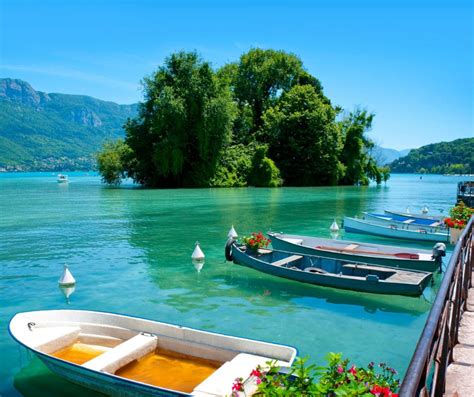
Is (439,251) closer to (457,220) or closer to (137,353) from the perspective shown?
(457,220)

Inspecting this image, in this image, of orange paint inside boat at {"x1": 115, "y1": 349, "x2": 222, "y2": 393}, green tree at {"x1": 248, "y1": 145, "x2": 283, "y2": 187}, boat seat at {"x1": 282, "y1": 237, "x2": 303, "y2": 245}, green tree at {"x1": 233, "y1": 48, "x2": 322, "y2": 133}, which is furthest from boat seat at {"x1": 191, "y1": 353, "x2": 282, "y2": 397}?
green tree at {"x1": 233, "y1": 48, "x2": 322, "y2": 133}

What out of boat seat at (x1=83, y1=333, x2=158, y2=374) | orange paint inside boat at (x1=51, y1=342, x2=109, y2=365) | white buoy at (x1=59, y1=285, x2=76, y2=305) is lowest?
white buoy at (x1=59, y1=285, x2=76, y2=305)

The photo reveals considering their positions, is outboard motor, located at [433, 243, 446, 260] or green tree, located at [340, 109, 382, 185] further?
green tree, located at [340, 109, 382, 185]

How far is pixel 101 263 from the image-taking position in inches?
706

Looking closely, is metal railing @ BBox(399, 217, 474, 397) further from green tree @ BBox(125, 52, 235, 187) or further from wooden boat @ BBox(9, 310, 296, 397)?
green tree @ BBox(125, 52, 235, 187)

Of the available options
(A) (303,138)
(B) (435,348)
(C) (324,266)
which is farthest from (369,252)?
(A) (303,138)

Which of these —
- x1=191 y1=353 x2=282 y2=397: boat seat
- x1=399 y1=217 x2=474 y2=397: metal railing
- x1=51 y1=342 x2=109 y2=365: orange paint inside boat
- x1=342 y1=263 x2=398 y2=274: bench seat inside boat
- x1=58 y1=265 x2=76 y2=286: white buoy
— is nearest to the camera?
x1=399 y1=217 x2=474 y2=397: metal railing

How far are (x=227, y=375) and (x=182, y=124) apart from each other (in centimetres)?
5602

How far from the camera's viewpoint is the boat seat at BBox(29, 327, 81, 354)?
801 cm

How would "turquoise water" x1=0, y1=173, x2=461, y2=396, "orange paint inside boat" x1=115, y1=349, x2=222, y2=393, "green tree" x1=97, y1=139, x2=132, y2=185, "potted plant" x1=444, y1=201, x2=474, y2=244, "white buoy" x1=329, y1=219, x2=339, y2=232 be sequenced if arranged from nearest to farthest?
"orange paint inside boat" x1=115, y1=349, x2=222, y2=393 < "turquoise water" x1=0, y1=173, x2=461, y2=396 < "potted plant" x1=444, y1=201, x2=474, y2=244 < "white buoy" x1=329, y1=219, x2=339, y2=232 < "green tree" x1=97, y1=139, x2=132, y2=185

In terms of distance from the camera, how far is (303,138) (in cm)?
7325

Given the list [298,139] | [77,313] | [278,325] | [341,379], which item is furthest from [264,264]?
[298,139]

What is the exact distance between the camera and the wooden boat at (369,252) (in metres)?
14.5

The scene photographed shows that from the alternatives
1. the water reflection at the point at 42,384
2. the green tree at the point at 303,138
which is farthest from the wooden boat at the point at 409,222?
the green tree at the point at 303,138
